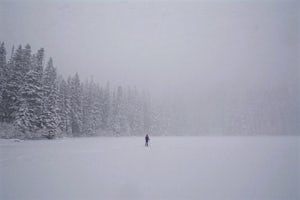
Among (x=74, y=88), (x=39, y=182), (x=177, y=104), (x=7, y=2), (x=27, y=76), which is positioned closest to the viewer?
(x=39, y=182)

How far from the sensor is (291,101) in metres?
64.7

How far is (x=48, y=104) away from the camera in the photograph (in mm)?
34438

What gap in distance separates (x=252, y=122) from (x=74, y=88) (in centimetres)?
5812

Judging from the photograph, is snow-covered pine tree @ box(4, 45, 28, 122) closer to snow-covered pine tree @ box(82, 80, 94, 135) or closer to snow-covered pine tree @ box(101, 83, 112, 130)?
snow-covered pine tree @ box(82, 80, 94, 135)

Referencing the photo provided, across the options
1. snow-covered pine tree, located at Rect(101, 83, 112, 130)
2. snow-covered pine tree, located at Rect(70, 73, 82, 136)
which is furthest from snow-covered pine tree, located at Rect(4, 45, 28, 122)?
snow-covered pine tree, located at Rect(101, 83, 112, 130)

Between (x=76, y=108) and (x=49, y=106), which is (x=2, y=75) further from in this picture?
(x=76, y=108)

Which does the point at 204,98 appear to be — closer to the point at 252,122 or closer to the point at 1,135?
the point at 252,122

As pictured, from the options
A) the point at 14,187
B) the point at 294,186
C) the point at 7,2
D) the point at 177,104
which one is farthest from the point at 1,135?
the point at 177,104

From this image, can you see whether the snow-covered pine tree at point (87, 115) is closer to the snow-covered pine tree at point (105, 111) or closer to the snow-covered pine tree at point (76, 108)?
the snow-covered pine tree at point (76, 108)

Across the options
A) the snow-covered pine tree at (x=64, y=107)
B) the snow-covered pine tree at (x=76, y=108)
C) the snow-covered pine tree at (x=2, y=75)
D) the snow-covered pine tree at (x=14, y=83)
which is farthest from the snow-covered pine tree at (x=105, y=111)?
the snow-covered pine tree at (x=2, y=75)

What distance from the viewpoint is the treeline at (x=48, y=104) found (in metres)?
30.9

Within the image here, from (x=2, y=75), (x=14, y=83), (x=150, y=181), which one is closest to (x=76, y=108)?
(x=14, y=83)

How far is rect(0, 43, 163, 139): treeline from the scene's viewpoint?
3091 centimetres

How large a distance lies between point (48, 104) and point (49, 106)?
388 mm
